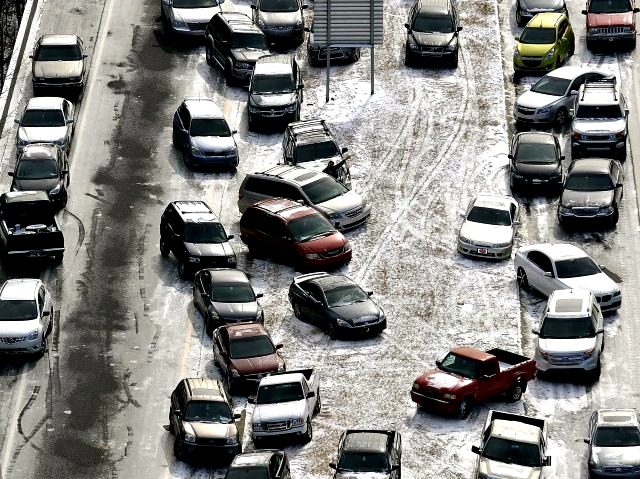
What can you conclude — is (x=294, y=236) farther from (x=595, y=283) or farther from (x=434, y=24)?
(x=434, y=24)

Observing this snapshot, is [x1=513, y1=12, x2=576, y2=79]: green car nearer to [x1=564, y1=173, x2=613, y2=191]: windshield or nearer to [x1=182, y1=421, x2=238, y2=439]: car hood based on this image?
[x1=564, y1=173, x2=613, y2=191]: windshield

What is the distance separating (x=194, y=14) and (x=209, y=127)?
9927 mm

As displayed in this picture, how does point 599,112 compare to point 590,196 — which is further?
point 599,112

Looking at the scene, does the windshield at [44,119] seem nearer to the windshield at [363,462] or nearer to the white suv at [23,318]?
the white suv at [23,318]

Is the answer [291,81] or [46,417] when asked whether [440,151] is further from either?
[46,417]

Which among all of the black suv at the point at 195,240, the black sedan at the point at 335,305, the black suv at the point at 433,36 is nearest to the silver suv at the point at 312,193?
the black suv at the point at 195,240

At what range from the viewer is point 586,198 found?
65812 millimetres

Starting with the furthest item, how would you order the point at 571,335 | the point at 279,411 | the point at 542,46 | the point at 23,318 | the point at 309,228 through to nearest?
the point at 542,46 < the point at 309,228 < the point at 23,318 < the point at 571,335 < the point at 279,411

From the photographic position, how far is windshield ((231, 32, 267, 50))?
7644 cm

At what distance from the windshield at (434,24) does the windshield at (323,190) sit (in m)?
11.7

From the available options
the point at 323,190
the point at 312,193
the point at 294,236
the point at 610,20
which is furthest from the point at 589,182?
the point at 610,20

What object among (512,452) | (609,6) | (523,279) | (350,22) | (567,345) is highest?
(350,22)

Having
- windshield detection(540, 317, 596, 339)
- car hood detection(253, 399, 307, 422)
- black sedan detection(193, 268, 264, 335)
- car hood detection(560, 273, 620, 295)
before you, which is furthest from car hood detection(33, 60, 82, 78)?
windshield detection(540, 317, 596, 339)

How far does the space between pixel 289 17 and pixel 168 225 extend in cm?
1676
